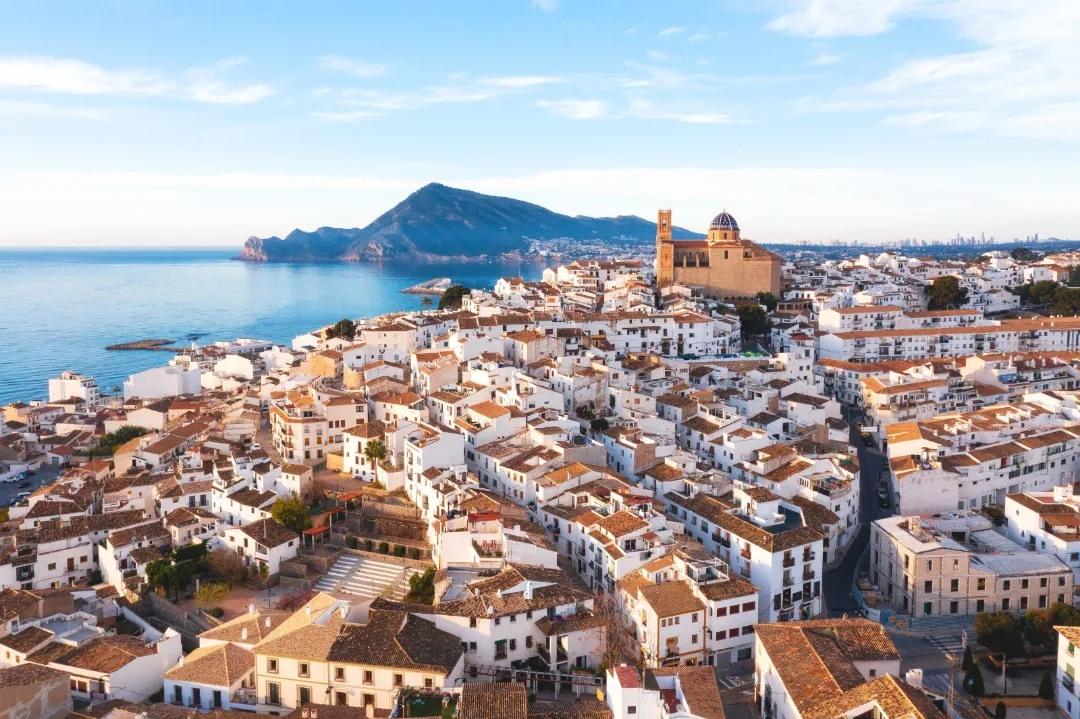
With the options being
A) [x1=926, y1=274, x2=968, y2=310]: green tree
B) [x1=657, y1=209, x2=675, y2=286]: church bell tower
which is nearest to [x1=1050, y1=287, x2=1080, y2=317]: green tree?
[x1=926, y1=274, x2=968, y2=310]: green tree

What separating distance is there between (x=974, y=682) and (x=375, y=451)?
65.1 feet

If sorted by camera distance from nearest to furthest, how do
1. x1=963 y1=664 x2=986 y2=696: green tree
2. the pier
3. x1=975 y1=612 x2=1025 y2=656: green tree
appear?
1. x1=963 y1=664 x2=986 y2=696: green tree
2. x1=975 y1=612 x2=1025 y2=656: green tree
3. the pier

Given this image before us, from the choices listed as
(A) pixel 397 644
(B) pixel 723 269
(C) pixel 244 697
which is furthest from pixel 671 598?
(B) pixel 723 269

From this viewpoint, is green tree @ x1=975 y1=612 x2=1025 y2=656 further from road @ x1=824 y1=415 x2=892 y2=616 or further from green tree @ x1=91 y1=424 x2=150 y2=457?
green tree @ x1=91 y1=424 x2=150 y2=457

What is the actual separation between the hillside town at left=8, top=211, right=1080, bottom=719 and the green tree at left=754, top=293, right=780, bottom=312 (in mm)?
14407

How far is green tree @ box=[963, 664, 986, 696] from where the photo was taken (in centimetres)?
1981

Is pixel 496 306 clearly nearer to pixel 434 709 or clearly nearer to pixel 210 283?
pixel 434 709

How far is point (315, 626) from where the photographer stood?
19.0 meters

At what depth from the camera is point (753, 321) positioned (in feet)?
182

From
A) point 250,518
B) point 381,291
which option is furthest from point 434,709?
point 381,291

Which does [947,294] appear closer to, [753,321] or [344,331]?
[753,321]

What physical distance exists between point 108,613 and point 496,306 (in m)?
32.4

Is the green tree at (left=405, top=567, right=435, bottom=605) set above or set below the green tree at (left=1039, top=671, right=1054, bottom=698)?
above

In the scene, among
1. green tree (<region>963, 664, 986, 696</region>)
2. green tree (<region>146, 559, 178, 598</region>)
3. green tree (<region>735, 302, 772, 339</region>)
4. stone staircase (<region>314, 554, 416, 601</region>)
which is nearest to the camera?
green tree (<region>963, 664, 986, 696</region>)
